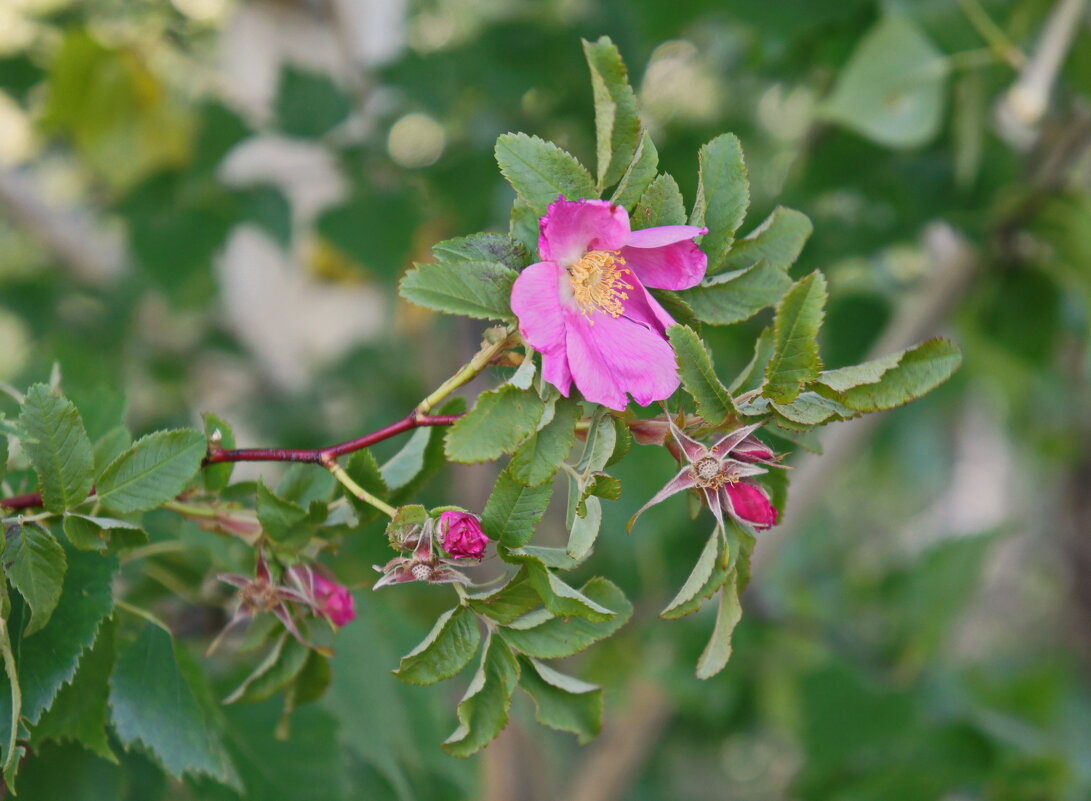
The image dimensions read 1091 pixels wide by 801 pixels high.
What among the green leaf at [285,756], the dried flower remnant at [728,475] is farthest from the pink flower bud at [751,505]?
the green leaf at [285,756]

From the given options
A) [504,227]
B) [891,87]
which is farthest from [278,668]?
[504,227]

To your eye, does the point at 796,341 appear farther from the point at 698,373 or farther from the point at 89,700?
the point at 89,700

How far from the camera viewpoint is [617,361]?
0.23m

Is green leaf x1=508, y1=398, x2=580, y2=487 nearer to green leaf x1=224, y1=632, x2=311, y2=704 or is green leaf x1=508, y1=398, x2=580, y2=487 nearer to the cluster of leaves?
the cluster of leaves

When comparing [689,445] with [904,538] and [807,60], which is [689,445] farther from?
[904,538]

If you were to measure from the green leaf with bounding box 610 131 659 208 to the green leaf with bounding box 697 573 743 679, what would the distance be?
0.31 feet

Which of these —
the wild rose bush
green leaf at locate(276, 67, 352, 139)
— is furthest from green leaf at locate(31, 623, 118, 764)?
green leaf at locate(276, 67, 352, 139)

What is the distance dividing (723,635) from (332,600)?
11 cm

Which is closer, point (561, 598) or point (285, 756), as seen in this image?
point (561, 598)

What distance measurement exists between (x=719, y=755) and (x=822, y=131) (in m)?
0.98

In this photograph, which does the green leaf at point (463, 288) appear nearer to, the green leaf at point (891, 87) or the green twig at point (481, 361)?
the green twig at point (481, 361)

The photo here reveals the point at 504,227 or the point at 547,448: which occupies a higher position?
the point at 547,448

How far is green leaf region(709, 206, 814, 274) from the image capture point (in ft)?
0.83

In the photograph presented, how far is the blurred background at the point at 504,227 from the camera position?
1.72ft
